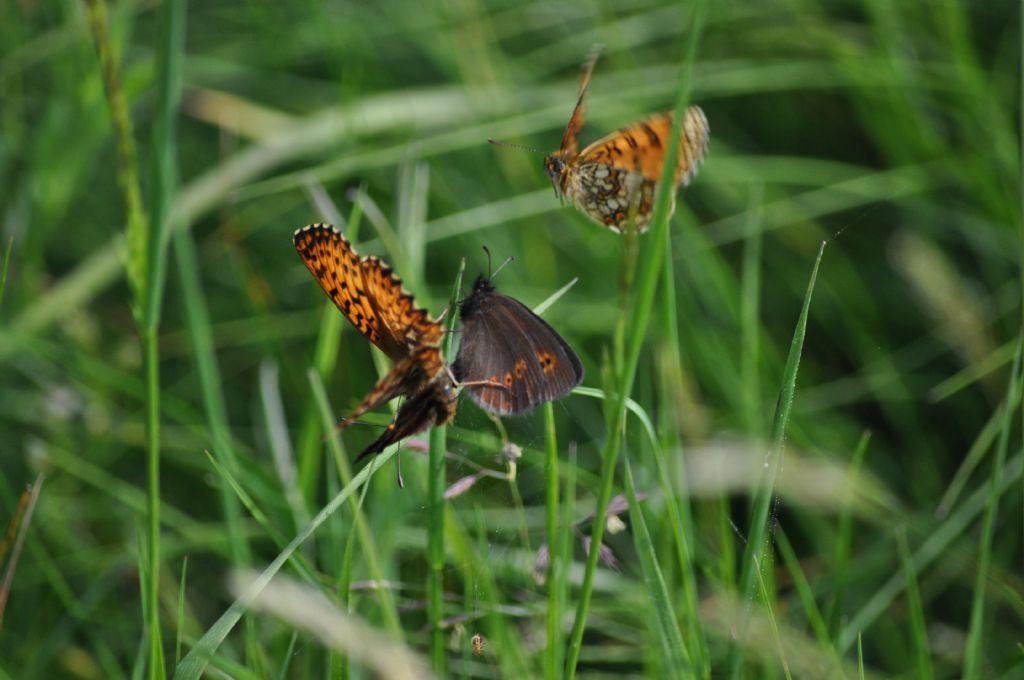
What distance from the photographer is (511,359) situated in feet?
3.60

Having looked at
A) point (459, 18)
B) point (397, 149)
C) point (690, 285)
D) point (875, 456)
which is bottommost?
point (875, 456)

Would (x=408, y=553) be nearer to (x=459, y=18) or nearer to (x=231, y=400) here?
(x=231, y=400)

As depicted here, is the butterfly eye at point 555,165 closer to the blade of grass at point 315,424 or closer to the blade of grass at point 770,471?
the blade of grass at point 315,424

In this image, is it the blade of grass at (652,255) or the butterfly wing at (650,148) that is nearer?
the blade of grass at (652,255)

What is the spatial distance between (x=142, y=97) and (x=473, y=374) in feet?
7.12

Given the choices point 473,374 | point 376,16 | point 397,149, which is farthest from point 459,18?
point 473,374

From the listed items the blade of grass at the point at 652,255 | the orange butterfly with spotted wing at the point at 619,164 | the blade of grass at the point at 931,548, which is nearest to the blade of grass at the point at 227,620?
the blade of grass at the point at 652,255

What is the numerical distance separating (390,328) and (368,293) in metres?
0.05

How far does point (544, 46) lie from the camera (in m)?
2.90

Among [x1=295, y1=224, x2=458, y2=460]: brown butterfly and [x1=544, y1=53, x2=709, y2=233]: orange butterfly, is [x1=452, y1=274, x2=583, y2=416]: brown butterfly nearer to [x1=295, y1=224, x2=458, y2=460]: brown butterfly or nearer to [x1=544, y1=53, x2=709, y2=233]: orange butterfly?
[x1=295, y1=224, x2=458, y2=460]: brown butterfly

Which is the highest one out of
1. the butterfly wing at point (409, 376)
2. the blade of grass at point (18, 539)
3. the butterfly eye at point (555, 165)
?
the butterfly eye at point (555, 165)

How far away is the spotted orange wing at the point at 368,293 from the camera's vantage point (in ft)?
3.28

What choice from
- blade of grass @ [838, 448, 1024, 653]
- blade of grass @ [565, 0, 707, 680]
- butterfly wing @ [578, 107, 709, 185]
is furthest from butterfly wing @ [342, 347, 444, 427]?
blade of grass @ [838, 448, 1024, 653]

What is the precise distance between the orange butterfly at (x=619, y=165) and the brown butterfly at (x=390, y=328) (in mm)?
315
